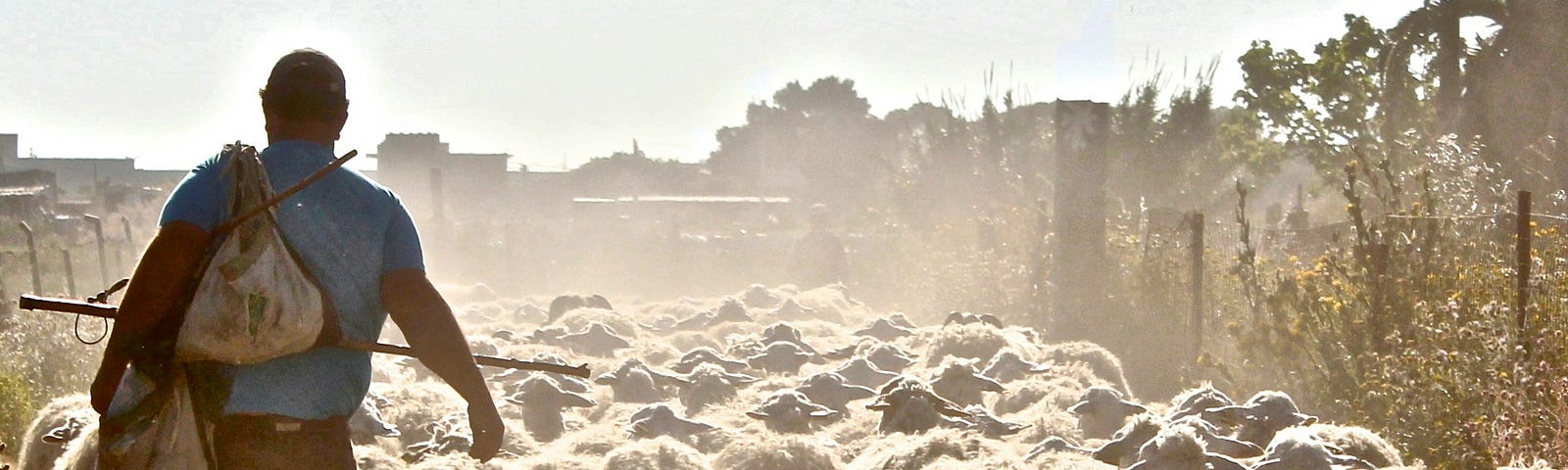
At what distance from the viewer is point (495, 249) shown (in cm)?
4353

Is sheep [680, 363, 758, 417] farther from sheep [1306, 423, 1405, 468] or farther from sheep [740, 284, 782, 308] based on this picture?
sheep [740, 284, 782, 308]

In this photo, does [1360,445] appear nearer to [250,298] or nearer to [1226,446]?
[1226,446]

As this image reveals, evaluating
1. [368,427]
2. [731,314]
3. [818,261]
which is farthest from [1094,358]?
[818,261]

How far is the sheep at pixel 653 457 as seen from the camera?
884 centimetres

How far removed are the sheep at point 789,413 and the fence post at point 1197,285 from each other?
189 inches

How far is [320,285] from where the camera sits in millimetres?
3600

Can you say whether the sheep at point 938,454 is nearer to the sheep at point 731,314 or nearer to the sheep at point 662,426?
the sheep at point 662,426

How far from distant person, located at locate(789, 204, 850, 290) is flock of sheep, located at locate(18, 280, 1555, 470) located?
51.6ft

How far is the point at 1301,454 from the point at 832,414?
471 cm

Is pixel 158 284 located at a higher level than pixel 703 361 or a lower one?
higher

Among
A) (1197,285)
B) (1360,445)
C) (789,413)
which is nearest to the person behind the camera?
(1360,445)

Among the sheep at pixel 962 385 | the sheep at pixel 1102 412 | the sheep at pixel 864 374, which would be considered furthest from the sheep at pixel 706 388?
the sheep at pixel 1102 412

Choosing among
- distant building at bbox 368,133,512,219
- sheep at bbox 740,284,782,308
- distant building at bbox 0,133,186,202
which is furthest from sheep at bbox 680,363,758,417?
distant building at bbox 0,133,186,202

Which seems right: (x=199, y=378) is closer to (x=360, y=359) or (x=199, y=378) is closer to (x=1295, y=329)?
(x=360, y=359)
